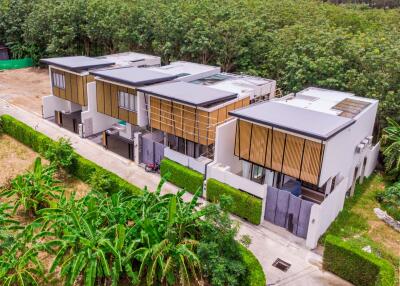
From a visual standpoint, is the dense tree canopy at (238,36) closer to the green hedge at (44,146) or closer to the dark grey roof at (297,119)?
the dark grey roof at (297,119)

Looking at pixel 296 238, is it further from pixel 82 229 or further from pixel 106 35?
pixel 106 35

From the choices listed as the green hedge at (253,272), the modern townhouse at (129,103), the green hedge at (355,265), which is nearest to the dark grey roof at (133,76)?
the modern townhouse at (129,103)

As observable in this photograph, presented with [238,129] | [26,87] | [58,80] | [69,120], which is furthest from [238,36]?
[26,87]

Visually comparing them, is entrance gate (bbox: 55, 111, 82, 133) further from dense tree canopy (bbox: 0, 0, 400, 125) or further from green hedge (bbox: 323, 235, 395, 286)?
green hedge (bbox: 323, 235, 395, 286)

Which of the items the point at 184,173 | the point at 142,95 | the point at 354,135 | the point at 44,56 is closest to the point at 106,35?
the point at 44,56

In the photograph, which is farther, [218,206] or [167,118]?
[167,118]

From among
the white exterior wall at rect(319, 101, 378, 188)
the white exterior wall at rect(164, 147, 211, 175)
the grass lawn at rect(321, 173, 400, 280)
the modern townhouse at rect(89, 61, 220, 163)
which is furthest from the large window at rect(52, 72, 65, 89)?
the grass lawn at rect(321, 173, 400, 280)
